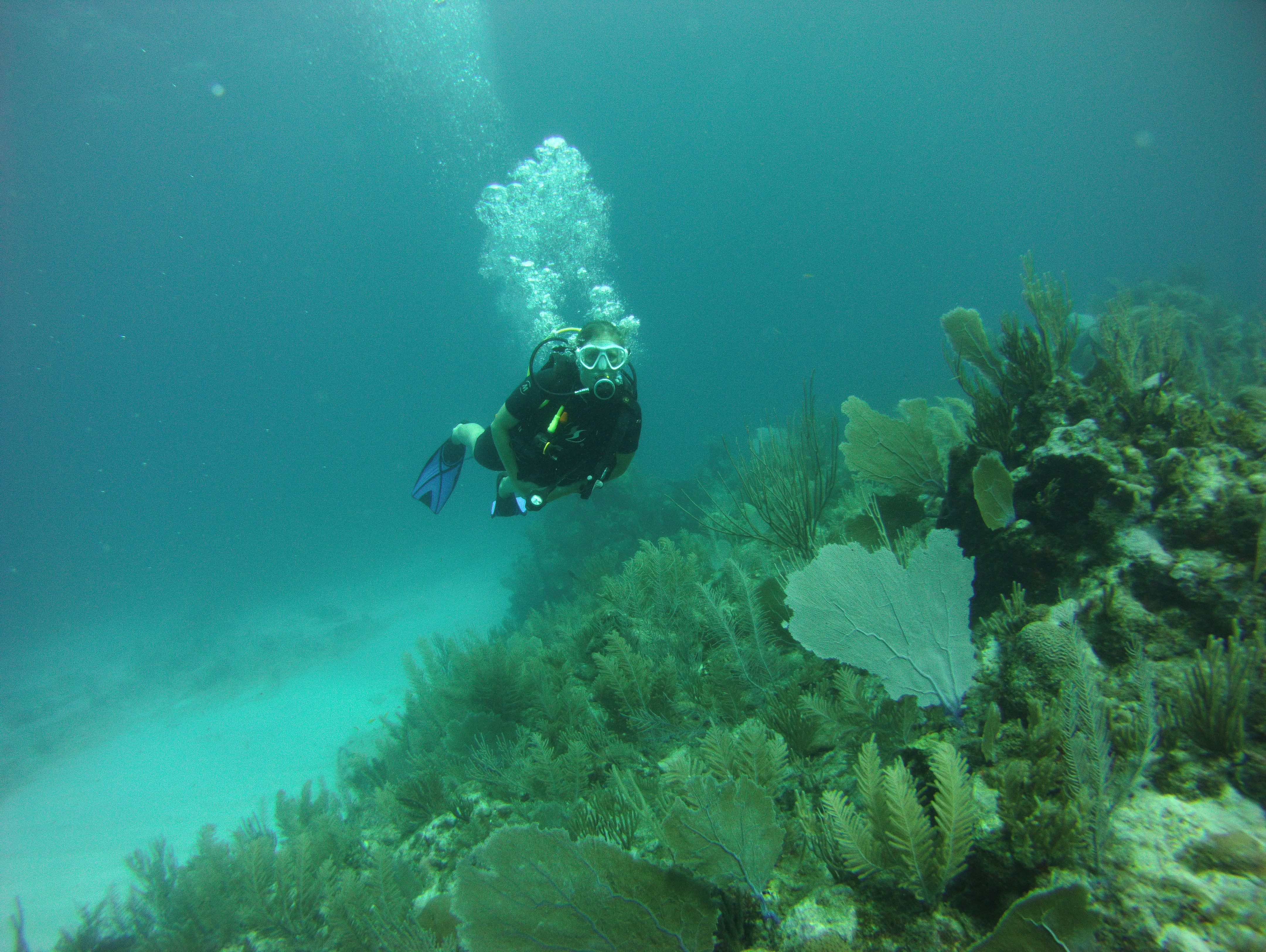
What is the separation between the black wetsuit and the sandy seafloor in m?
4.65

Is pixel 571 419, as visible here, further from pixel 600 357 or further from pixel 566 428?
pixel 600 357

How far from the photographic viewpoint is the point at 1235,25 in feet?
191

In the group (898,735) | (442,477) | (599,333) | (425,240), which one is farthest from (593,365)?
(425,240)

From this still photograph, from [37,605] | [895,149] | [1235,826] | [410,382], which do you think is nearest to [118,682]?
[1235,826]

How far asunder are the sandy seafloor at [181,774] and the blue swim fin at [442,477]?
3729mm

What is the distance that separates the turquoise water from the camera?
28359mm

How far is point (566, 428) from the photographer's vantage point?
163 inches

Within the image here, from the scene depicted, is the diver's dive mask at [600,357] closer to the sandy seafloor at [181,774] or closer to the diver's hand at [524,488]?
the diver's hand at [524,488]

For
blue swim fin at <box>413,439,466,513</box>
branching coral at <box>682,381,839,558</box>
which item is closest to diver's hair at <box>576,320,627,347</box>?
branching coral at <box>682,381,839,558</box>

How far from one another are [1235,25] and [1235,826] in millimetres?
109461

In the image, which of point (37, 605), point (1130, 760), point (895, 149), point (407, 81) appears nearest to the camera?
point (1130, 760)

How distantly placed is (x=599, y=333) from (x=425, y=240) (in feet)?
176

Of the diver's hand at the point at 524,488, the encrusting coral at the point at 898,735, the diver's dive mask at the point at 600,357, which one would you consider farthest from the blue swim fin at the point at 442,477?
the diver's dive mask at the point at 600,357

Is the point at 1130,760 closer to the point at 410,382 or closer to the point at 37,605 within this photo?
the point at 37,605
